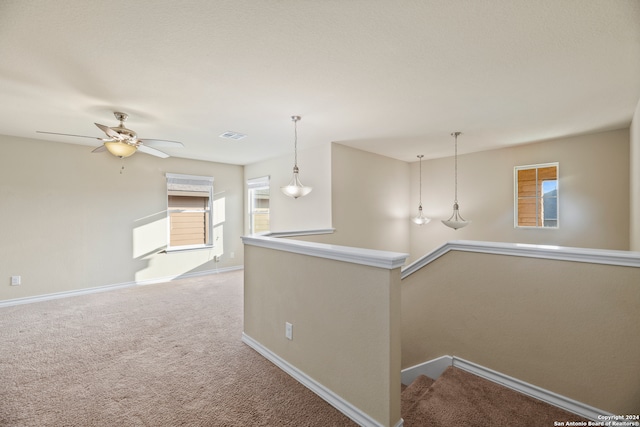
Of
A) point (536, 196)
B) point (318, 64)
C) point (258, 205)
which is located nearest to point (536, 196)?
point (536, 196)

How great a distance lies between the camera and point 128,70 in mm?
2195

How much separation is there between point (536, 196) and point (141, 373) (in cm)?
621

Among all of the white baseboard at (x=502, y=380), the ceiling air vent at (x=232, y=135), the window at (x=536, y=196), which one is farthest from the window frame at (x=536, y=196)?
the ceiling air vent at (x=232, y=135)

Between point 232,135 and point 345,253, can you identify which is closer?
point 345,253

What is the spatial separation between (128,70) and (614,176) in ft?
20.5

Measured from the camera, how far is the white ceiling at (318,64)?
5.22 ft

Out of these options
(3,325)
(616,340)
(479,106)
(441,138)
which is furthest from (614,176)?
(3,325)

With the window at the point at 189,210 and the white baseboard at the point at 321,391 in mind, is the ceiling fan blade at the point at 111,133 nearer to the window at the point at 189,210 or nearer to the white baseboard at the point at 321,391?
the white baseboard at the point at 321,391

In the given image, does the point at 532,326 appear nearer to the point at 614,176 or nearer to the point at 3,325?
the point at 614,176

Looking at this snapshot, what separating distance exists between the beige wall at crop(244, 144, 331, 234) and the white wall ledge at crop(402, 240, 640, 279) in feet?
8.23

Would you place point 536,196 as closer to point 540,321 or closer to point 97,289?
point 540,321

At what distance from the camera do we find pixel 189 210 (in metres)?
5.92

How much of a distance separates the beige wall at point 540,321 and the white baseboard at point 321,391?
1.07m

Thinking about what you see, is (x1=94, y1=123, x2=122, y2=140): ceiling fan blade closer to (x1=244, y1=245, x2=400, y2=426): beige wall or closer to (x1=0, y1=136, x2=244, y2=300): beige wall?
(x1=244, y1=245, x2=400, y2=426): beige wall
